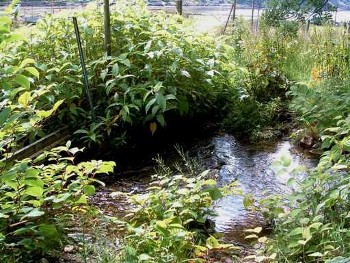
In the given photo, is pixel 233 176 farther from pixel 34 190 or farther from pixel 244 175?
pixel 34 190

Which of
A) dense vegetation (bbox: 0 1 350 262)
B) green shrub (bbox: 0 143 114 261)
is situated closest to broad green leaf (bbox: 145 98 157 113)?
dense vegetation (bbox: 0 1 350 262)

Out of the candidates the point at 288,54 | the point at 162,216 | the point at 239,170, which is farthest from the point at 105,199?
the point at 288,54

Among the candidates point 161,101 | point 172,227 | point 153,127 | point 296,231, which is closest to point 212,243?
point 172,227

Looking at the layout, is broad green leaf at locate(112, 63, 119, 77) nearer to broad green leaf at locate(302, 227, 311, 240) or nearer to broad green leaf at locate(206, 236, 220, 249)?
broad green leaf at locate(206, 236, 220, 249)

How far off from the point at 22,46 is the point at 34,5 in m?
5.00

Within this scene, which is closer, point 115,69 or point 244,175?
point 244,175

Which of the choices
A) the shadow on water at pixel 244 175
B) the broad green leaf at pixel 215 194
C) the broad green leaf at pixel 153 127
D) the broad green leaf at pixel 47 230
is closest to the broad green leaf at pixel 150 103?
the broad green leaf at pixel 153 127

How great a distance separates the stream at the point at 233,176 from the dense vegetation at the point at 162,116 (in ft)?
0.60

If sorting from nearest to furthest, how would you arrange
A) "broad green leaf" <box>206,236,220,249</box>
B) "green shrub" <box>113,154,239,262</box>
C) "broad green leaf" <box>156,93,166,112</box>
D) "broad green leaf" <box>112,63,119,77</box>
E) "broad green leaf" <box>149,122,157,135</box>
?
"green shrub" <box>113,154,239,262</box>
"broad green leaf" <box>206,236,220,249</box>
"broad green leaf" <box>156,93,166,112</box>
"broad green leaf" <box>112,63,119,77</box>
"broad green leaf" <box>149,122,157,135</box>

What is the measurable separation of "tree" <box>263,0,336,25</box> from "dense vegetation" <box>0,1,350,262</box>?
0.71 meters

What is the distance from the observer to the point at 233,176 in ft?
13.8

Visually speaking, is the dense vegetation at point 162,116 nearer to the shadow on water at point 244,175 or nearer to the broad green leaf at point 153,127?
the broad green leaf at point 153,127

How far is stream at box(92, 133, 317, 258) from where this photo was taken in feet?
10.7

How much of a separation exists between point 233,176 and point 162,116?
0.92m
